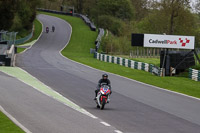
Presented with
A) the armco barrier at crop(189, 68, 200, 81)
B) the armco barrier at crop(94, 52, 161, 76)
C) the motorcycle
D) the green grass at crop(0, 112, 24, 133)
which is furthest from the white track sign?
the green grass at crop(0, 112, 24, 133)

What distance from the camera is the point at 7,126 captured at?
11.2 m

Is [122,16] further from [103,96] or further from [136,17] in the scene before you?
[103,96]

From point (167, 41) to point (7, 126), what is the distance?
2791cm

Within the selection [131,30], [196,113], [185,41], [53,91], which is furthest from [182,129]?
[131,30]

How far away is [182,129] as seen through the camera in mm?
13469

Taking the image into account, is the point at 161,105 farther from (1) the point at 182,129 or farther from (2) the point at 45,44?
(2) the point at 45,44

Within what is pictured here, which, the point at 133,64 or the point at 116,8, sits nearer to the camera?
the point at 133,64

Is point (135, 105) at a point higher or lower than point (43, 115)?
lower

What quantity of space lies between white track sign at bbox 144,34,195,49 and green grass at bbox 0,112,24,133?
85.1 ft

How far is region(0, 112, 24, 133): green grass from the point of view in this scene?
10656 mm

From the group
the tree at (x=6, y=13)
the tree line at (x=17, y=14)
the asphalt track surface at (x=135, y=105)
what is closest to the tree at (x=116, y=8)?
the tree line at (x=17, y=14)

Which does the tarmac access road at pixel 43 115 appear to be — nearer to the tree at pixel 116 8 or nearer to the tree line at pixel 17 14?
the tree line at pixel 17 14

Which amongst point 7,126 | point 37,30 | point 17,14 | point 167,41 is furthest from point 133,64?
point 37,30

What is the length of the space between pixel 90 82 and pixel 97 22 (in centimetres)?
7688
